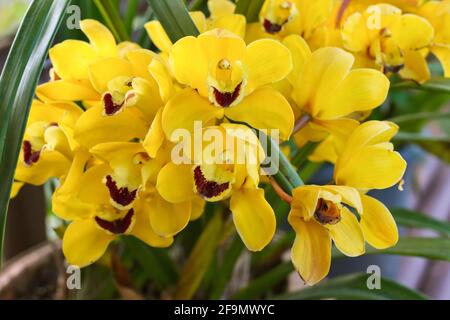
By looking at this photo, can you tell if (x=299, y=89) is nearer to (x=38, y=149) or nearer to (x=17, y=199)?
(x=38, y=149)

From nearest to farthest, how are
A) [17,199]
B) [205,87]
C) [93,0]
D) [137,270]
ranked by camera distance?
[205,87]
[93,0]
[137,270]
[17,199]


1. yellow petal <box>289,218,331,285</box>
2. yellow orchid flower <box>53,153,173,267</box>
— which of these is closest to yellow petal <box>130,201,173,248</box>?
yellow orchid flower <box>53,153,173,267</box>

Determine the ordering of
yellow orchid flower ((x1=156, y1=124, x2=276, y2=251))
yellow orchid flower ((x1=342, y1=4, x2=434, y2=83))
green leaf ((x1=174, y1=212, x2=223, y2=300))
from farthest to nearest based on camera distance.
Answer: green leaf ((x1=174, y1=212, x2=223, y2=300)) → yellow orchid flower ((x1=342, y1=4, x2=434, y2=83)) → yellow orchid flower ((x1=156, y1=124, x2=276, y2=251))

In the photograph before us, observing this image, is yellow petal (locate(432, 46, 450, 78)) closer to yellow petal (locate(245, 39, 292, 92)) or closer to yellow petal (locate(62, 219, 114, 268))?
yellow petal (locate(245, 39, 292, 92))

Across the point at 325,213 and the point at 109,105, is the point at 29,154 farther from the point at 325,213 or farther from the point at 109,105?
the point at 325,213

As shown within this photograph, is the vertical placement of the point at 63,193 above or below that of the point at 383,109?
above

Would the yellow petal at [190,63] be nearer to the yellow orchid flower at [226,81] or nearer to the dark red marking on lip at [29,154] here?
the yellow orchid flower at [226,81]
